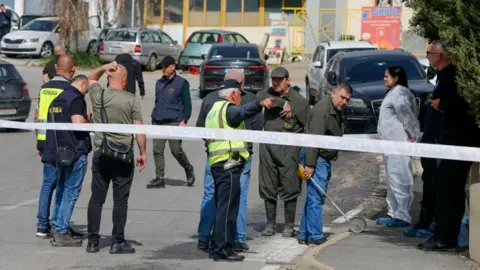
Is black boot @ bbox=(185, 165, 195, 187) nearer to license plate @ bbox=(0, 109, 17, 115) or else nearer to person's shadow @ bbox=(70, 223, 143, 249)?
person's shadow @ bbox=(70, 223, 143, 249)

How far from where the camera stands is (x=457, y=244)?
10.3 metres

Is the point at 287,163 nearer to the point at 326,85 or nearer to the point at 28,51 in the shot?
the point at 326,85

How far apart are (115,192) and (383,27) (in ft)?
88.7

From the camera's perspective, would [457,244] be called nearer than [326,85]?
Yes

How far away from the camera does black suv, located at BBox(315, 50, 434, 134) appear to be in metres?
19.0

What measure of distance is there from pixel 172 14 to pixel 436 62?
39449 millimetres

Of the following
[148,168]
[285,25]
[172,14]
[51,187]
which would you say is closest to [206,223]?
[51,187]

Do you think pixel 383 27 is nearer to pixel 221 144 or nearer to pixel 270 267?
pixel 221 144

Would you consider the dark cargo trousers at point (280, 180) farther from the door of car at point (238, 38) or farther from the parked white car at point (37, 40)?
the parked white car at point (37, 40)

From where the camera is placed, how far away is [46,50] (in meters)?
41.6

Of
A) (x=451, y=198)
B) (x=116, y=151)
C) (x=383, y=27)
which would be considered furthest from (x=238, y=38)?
(x=451, y=198)

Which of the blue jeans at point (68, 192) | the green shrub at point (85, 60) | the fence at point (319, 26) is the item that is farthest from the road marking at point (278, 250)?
the fence at point (319, 26)

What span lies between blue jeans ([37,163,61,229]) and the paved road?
0.21 metres

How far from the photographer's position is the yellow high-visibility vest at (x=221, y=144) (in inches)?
393
